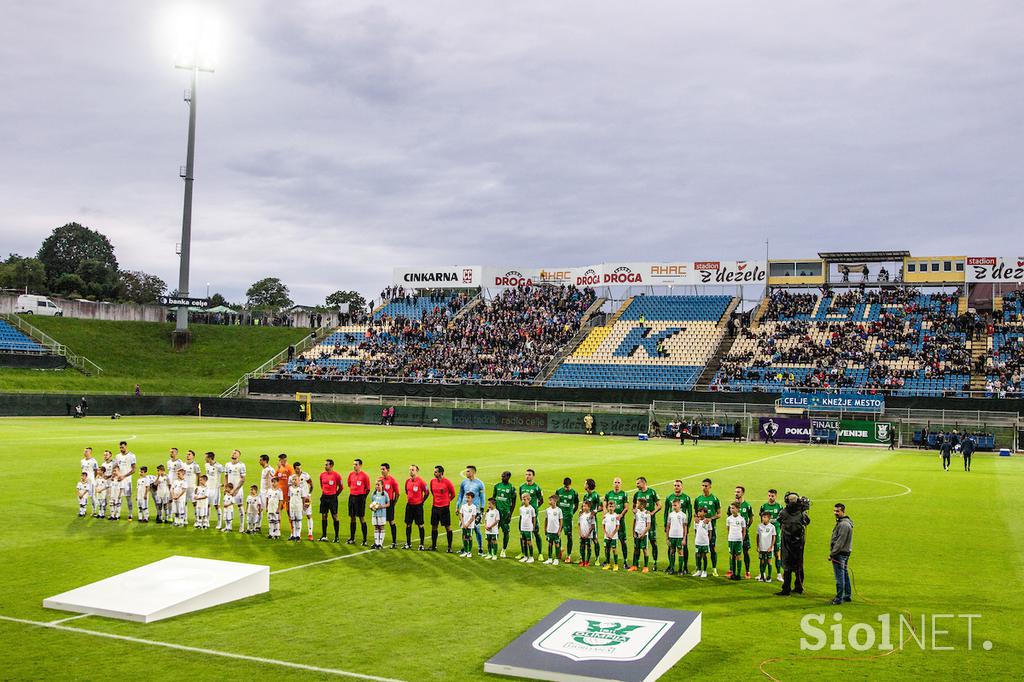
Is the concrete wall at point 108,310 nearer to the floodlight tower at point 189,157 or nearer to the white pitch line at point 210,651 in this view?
the floodlight tower at point 189,157

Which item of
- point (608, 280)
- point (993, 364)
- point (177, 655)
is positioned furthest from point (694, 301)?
point (177, 655)

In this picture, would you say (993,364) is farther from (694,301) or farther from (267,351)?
(267,351)

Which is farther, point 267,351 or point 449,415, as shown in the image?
point 267,351

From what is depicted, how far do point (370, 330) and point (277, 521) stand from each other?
6397cm

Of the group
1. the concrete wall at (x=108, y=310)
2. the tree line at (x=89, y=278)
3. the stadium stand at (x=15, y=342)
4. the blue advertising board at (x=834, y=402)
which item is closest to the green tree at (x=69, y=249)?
the tree line at (x=89, y=278)

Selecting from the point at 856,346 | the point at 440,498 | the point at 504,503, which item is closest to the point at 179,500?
the point at 440,498

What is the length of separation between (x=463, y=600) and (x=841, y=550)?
6.16 metres

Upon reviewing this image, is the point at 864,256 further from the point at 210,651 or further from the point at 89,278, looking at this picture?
the point at 89,278

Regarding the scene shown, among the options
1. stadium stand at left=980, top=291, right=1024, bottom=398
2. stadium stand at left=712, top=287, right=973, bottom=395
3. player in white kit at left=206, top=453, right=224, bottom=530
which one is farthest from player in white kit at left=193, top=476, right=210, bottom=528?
stadium stand at left=980, top=291, right=1024, bottom=398

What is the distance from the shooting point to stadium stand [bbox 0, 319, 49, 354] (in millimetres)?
70188

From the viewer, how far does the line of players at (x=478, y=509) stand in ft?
53.9

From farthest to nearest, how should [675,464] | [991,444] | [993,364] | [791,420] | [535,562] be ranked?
[993,364]
[791,420]
[991,444]
[675,464]
[535,562]

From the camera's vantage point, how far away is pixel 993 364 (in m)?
58.8

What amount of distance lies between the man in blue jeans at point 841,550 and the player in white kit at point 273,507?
11.3 m
